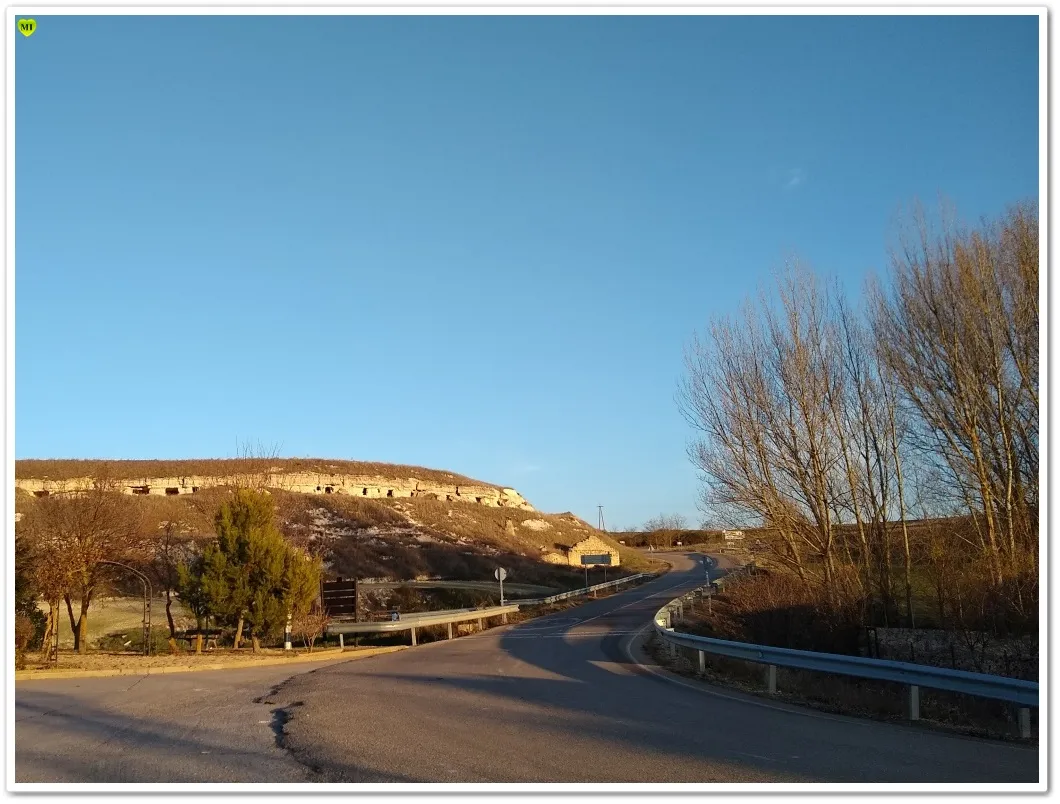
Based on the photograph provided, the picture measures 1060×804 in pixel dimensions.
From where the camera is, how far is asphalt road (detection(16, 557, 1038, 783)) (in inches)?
257

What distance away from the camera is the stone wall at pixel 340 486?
7394cm

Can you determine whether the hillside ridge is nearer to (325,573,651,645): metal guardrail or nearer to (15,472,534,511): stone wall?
(15,472,534,511): stone wall

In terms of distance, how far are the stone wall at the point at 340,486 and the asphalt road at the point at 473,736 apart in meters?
58.1

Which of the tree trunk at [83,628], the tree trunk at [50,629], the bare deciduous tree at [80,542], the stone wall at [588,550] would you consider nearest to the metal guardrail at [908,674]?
the tree trunk at [50,629]

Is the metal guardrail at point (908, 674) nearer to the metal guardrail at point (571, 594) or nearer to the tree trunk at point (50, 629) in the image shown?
the tree trunk at point (50, 629)

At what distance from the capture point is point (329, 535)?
59.8 metres

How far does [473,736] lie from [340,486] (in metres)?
76.6

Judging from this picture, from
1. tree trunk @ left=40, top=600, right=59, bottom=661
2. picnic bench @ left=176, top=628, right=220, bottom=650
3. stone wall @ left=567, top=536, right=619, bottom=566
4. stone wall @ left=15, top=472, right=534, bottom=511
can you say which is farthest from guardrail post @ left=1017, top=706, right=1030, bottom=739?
stone wall @ left=15, top=472, right=534, bottom=511
